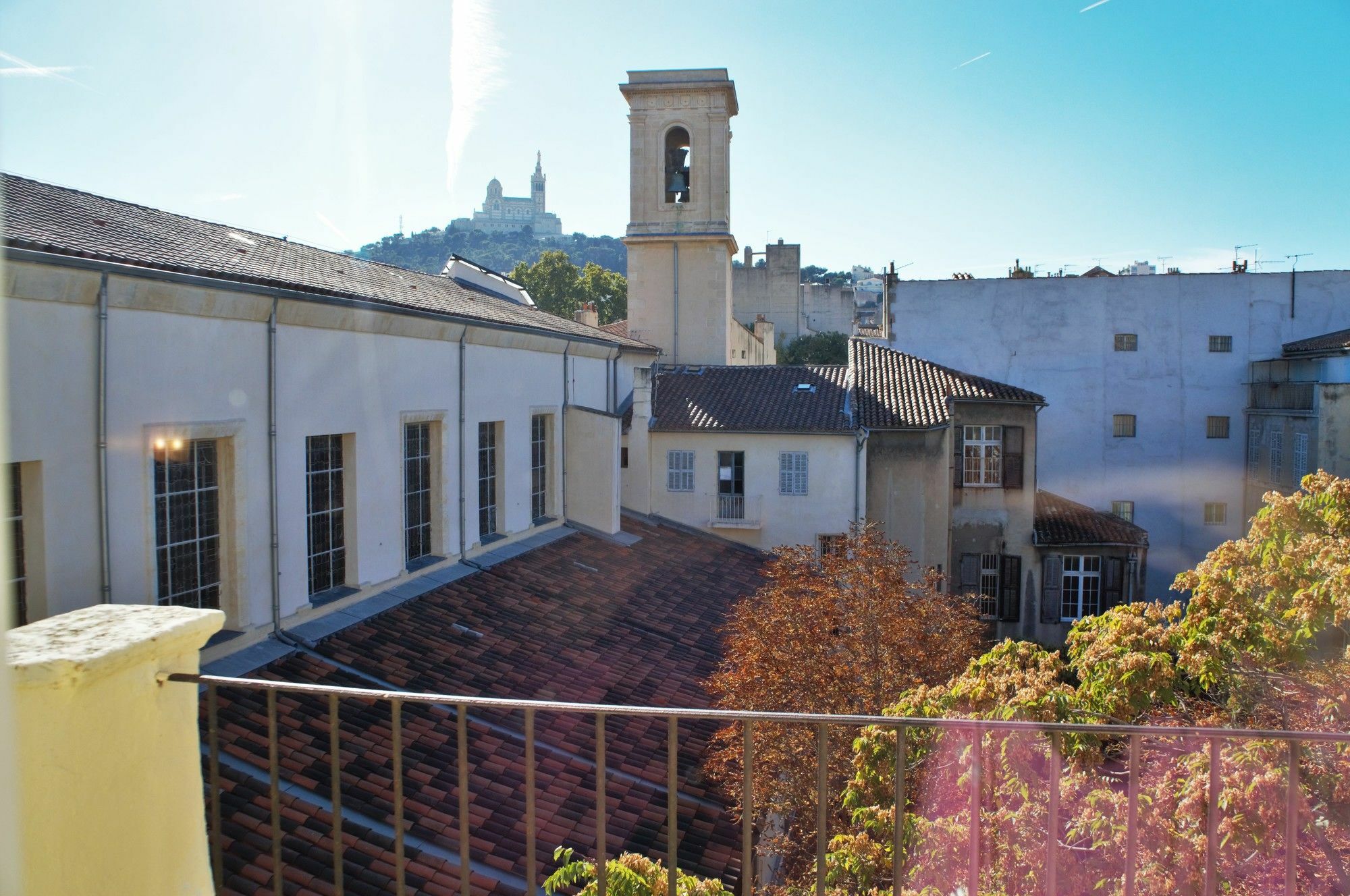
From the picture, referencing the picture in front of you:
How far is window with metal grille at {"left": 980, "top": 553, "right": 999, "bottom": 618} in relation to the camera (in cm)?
2409

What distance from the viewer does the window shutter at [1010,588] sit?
24016 millimetres

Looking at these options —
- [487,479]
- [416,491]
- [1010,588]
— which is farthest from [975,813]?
[1010,588]

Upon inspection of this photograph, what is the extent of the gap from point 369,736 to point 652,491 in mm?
15432

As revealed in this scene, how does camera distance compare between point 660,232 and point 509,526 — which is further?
point 660,232

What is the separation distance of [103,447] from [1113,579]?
22661 millimetres

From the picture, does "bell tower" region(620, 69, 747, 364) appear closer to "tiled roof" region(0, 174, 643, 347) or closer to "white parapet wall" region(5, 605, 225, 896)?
"tiled roof" region(0, 174, 643, 347)

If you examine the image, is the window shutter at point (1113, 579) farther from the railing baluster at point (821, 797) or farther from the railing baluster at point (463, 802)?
the railing baluster at point (463, 802)

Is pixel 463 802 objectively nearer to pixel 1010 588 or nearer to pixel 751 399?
pixel 751 399

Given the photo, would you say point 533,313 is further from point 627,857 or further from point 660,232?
point 627,857

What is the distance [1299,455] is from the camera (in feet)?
86.7

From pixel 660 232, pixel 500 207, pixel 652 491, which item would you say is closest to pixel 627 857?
pixel 652 491

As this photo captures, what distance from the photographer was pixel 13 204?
29.6 feet

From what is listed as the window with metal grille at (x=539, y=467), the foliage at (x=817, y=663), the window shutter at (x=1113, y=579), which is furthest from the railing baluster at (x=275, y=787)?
the window shutter at (x=1113, y=579)

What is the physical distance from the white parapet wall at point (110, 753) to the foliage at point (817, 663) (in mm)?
6608
